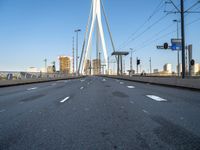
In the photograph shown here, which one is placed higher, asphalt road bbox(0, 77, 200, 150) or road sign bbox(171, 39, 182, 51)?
road sign bbox(171, 39, 182, 51)

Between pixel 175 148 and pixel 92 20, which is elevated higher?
pixel 92 20

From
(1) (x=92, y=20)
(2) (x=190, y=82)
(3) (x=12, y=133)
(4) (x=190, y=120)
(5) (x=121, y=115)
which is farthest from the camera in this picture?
(1) (x=92, y=20)

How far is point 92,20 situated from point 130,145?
7130cm

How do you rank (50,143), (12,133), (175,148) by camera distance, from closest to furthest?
(175,148) → (50,143) → (12,133)

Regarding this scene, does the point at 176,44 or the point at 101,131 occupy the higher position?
the point at 176,44

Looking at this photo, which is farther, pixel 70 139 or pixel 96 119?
pixel 96 119

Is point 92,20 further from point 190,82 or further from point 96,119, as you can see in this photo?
point 96,119

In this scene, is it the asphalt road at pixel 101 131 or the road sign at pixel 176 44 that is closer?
the asphalt road at pixel 101 131

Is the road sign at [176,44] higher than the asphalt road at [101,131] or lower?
higher

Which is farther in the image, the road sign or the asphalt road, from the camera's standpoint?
the road sign

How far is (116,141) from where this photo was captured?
453 centimetres

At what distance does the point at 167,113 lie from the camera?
7.61 meters

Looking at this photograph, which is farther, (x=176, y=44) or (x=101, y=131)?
(x=176, y=44)

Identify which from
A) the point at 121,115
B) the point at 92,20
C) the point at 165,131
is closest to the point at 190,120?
the point at 165,131
